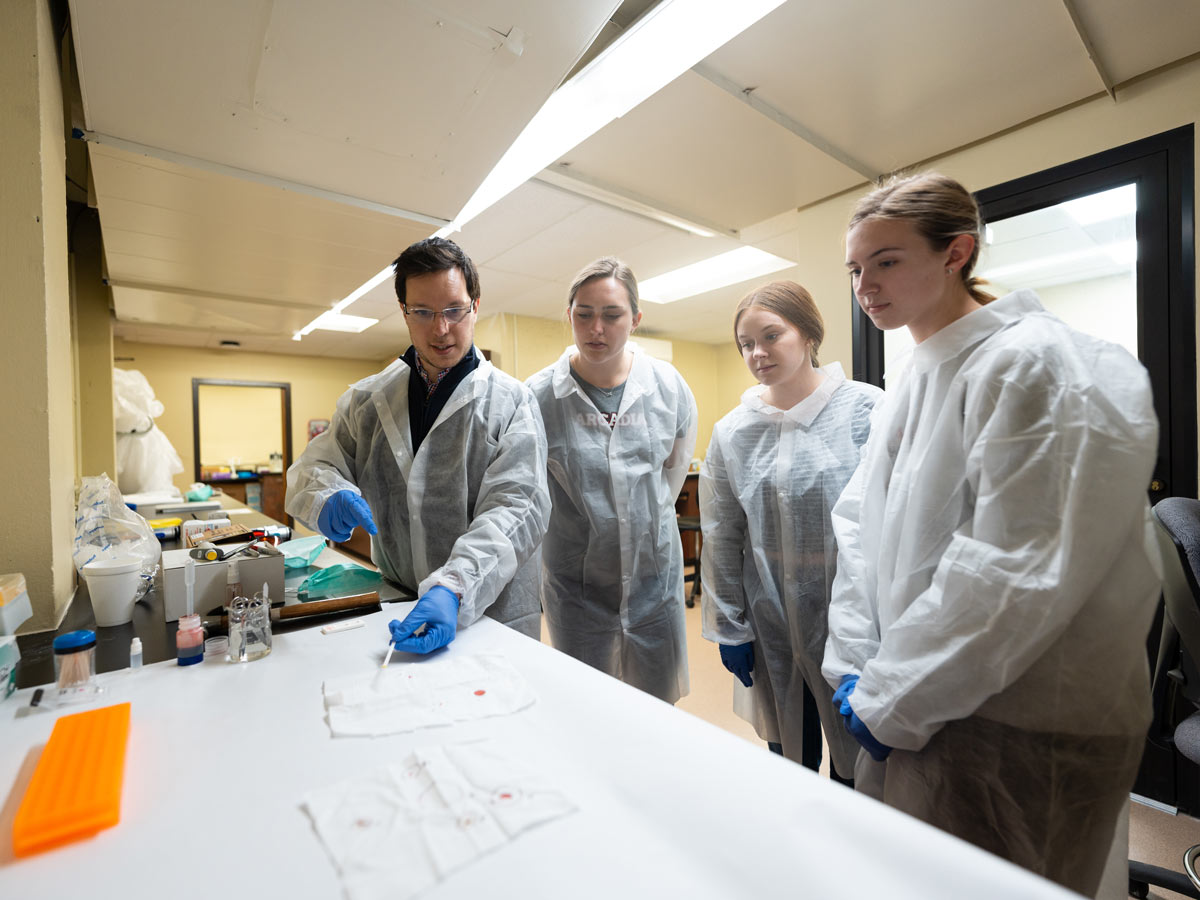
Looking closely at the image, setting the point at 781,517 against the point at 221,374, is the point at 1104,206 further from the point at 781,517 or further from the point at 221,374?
the point at 221,374

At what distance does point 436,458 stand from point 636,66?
1.11 meters

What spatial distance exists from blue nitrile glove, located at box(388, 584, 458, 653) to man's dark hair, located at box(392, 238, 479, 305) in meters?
0.71

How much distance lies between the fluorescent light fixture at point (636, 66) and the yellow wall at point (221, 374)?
5.26 metres

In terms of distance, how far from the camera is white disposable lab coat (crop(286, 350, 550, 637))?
1.18 m

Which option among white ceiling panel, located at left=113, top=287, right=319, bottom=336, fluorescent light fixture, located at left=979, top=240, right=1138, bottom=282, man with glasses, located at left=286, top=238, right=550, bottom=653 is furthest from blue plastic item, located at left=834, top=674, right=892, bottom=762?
white ceiling panel, located at left=113, top=287, right=319, bottom=336

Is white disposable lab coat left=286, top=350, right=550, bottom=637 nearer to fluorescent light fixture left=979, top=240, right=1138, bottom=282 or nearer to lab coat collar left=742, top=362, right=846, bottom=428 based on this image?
lab coat collar left=742, top=362, right=846, bottom=428

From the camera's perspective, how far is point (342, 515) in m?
1.17

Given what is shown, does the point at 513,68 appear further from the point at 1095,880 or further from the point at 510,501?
the point at 1095,880

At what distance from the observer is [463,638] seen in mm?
971

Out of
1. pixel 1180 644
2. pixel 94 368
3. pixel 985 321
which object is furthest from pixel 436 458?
pixel 94 368

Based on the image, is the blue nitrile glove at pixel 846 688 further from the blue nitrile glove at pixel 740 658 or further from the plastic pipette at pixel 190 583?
the plastic pipette at pixel 190 583

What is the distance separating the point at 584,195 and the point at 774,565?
5.89 ft

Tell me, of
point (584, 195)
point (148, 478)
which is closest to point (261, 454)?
point (148, 478)

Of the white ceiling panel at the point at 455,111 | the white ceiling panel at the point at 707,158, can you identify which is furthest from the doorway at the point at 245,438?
the white ceiling panel at the point at 707,158
